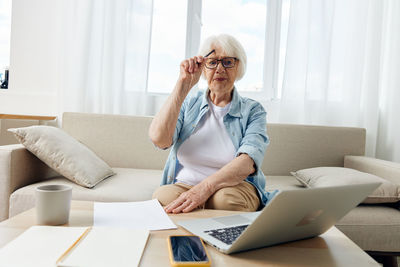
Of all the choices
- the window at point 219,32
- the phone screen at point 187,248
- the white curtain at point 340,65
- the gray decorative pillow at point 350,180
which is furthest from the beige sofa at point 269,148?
the phone screen at point 187,248

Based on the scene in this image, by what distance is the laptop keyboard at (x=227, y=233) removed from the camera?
69cm

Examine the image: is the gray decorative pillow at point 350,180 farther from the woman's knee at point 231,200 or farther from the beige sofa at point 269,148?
the woman's knee at point 231,200

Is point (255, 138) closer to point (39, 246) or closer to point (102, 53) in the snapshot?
point (39, 246)

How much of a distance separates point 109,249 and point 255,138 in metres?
0.83

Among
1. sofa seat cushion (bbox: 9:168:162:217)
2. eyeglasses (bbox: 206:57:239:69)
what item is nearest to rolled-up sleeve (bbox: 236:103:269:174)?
eyeglasses (bbox: 206:57:239:69)

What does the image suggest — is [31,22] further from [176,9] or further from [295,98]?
[295,98]

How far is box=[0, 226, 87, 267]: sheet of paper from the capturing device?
547mm

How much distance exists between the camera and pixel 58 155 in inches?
62.8

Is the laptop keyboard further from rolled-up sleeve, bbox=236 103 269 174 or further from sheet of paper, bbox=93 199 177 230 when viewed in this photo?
rolled-up sleeve, bbox=236 103 269 174

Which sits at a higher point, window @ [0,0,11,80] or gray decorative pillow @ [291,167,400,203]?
window @ [0,0,11,80]

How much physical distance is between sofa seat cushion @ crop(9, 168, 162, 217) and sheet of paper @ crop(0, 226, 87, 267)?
802mm

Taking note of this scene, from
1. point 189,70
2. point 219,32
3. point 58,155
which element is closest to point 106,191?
point 58,155

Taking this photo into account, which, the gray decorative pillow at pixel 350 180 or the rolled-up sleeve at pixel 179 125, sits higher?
the rolled-up sleeve at pixel 179 125

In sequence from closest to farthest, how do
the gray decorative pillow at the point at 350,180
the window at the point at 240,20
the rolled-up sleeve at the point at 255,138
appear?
the rolled-up sleeve at the point at 255,138, the gray decorative pillow at the point at 350,180, the window at the point at 240,20
